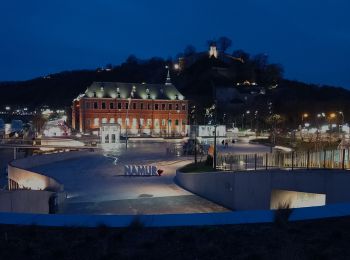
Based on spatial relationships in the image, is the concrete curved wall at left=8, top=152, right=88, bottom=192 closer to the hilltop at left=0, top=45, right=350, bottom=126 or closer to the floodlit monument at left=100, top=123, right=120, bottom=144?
the floodlit monument at left=100, top=123, right=120, bottom=144

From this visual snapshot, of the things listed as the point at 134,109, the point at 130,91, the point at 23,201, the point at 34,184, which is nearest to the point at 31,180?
the point at 34,184

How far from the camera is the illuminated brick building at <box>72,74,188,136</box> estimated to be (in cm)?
6988

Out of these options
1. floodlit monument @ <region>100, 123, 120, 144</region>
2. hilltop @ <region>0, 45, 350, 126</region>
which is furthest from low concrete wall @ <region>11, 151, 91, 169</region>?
hilltop @ <region>0, 45, 350, 126</region>

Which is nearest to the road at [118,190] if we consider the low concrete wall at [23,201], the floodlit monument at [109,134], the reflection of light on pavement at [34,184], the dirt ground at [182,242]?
the reflection of light on pavement at [34,184]

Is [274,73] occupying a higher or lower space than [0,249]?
higher

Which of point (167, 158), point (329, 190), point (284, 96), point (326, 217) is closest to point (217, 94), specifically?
point (284, 96)

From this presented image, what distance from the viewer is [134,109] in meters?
72.3

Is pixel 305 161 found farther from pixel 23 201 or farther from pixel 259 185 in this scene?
pixel 23 201

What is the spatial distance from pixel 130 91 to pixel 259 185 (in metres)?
58.4

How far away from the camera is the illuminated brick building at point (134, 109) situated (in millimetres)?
69875

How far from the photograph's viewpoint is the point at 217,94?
10262 cm

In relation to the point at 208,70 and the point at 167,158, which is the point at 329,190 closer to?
the point at 167,158

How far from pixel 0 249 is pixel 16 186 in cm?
2276

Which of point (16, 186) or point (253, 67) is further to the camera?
point (253, 67)
